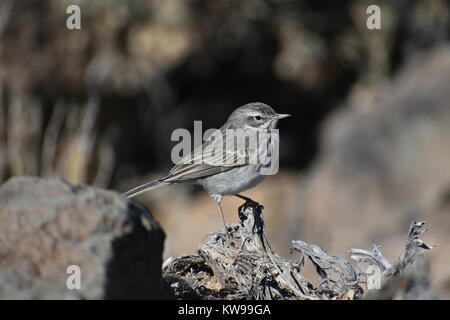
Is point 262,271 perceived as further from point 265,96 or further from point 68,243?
point 265,96

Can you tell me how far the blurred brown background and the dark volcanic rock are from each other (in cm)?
734

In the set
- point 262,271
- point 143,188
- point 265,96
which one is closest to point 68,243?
point 262,271

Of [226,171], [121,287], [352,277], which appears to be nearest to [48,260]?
[121,287]

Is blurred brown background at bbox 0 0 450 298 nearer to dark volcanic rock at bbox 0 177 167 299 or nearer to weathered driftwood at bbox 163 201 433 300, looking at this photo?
weathered driftwood at bbox 163 201 433 300

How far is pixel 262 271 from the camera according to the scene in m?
5.37

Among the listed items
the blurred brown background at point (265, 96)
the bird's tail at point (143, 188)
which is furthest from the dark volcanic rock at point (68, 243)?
the blurred brown background at point (265, 96)

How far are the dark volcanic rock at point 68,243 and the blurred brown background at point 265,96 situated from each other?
7.34 metres

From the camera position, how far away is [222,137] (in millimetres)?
8031

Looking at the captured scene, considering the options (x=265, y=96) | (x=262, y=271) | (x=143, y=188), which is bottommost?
(x=262, y=271)

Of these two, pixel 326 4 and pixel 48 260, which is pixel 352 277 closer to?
pixel 48 260

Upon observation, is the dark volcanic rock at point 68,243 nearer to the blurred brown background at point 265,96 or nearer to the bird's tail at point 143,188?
the bird's tail at point 143,188

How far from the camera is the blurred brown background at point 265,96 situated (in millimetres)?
12461

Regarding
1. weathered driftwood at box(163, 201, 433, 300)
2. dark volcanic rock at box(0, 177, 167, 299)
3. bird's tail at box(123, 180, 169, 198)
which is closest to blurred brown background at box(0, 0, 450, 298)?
bird's tail at box(123, 180, 169, 198)

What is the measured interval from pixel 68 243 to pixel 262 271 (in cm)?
173
